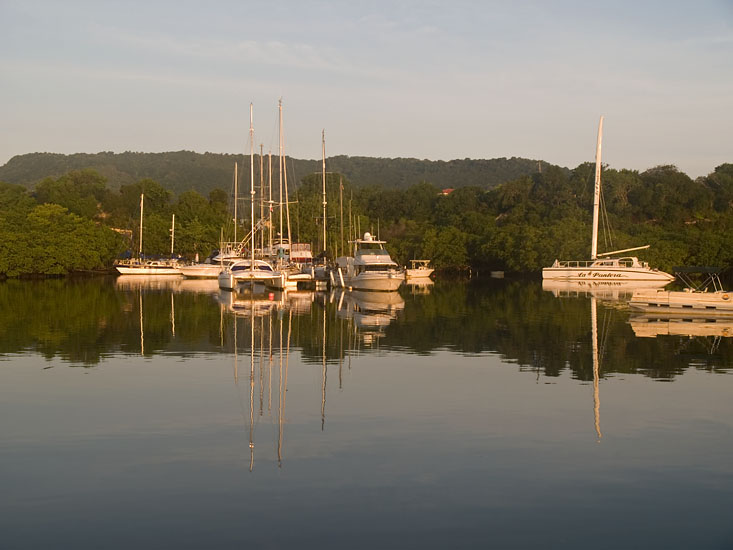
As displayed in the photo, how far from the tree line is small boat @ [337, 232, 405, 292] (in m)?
18.2

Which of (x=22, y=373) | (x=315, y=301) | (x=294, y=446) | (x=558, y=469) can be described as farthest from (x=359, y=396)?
(x=315, y=301)

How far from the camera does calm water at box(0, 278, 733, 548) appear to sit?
34.4 ft

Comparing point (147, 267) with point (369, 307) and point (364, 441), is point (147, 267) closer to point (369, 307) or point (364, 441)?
point (369, 307)

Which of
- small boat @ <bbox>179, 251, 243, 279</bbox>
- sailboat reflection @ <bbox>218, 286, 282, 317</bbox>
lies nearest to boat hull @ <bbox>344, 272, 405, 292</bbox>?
sailboat reflection @ <bbox>218, 286, 282, 317</bbox>

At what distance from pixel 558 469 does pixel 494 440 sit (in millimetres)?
2001

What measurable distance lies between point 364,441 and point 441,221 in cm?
11582

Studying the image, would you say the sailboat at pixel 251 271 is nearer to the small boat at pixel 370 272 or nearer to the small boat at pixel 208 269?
the small boat at pixel 370 272

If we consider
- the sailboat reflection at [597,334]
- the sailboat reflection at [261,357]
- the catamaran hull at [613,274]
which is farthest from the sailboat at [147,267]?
the sailboat reflection at [261,357]

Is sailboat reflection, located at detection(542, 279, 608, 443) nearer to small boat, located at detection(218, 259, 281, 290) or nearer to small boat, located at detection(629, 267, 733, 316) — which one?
small boat, located at detection(629, 267, 733, 316)

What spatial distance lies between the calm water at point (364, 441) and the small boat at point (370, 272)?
28.1 metres

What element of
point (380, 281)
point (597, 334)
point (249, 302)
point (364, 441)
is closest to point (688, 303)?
point (597, 334)

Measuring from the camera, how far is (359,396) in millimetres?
19250

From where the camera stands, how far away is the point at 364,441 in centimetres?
1471

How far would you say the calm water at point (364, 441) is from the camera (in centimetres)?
1049
